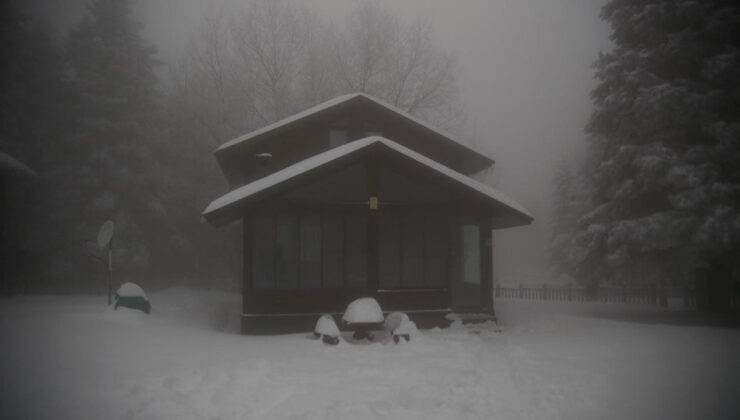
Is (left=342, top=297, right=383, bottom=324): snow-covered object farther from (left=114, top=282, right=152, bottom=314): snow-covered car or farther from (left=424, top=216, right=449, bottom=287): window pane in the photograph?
(left=114, top=282, right=152, bottom=314): snow-covered car

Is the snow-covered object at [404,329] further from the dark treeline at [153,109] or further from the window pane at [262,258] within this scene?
the dark treeline at [153,109]

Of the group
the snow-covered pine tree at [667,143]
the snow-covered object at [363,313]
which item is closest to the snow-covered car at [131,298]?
the snow-covered object at [363,313]

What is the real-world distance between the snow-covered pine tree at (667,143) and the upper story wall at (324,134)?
535 cm

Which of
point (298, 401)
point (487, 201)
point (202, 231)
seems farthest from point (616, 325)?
point (202, 231)

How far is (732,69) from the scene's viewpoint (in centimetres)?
1524

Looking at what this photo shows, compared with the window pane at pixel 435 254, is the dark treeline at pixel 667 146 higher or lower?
higher

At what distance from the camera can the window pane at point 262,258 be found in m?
14.4

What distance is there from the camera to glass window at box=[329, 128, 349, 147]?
18.8 meters

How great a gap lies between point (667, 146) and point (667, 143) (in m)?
0.29

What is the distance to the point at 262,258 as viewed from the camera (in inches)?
583

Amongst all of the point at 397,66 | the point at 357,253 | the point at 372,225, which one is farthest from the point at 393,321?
the point at 397,66

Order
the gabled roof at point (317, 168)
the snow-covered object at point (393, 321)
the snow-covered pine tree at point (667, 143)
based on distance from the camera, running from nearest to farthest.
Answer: the snow-covered object at point (393, 321)
the gabled roof at point (317, 168)
the snow-covered pine tree at point (667, 143)

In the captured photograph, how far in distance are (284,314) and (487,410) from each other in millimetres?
8191

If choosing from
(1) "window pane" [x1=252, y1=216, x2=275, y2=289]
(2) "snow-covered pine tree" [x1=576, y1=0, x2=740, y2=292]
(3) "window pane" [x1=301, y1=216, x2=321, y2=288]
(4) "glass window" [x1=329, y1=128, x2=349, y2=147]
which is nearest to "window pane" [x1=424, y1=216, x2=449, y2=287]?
(3) "window pane" [x1=301, y1=216, x2=321, y2=288]
